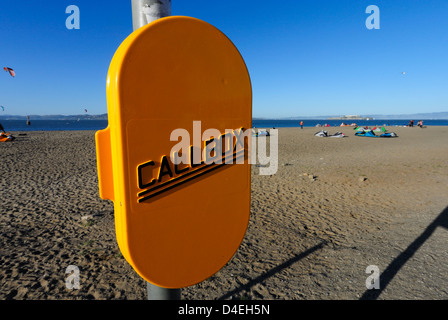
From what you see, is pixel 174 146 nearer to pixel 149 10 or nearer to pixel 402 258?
pixel 149 10

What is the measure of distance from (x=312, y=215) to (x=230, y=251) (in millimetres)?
4811

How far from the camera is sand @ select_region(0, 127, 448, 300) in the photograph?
304cm

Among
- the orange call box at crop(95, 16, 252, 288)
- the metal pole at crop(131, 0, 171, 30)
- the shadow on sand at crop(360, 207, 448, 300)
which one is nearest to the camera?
the orange call box at crop(95, 16, 252, 288)

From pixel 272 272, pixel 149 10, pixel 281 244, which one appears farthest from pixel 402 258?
pixel 149 10

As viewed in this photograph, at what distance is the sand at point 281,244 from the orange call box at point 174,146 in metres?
2.38

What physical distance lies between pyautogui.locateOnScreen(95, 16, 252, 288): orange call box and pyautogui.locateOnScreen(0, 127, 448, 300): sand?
2376 millimetres

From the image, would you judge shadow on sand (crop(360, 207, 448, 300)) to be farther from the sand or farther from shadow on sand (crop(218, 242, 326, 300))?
shadow on sand (crop(218, 242, 326, 300))

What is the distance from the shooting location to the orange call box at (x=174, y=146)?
771 mm

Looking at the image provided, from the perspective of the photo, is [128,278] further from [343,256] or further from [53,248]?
[343,256]

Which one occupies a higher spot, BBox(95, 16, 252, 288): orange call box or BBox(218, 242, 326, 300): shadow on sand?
BBox(95, 16, 252, 288): orange call box

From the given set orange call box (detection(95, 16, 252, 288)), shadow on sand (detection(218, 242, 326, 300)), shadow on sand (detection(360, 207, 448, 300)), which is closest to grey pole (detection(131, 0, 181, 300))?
orange call box (detection(95, 16, 252, 288))

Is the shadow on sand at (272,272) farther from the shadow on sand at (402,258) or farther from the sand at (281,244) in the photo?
the shadow on sand at (402,258)

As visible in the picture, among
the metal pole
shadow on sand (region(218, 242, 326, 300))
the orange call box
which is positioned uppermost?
the metal pole
